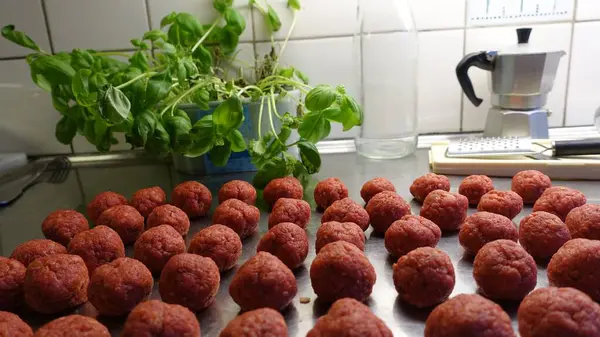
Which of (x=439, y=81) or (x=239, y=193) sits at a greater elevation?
(x=439, y=81)

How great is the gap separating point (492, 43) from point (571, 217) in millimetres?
719

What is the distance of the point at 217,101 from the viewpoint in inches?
42.4

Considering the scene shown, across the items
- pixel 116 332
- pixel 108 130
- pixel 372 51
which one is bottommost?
pixel 116 332

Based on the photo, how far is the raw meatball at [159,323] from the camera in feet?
1.70

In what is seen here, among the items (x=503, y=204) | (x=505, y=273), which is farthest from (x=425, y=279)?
(x=503, y=204)

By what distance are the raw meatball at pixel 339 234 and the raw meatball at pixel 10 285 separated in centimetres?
41

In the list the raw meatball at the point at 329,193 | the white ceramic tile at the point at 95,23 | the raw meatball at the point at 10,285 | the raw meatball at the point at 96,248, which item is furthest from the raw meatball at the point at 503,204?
the white ceramic tile at the point at 95,23

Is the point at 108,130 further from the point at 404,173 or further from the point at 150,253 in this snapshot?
the point at 404,173

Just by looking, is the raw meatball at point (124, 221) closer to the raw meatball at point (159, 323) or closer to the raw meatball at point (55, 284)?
the raw meatball at point (55, 284)

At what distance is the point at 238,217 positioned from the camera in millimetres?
807

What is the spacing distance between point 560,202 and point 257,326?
1.86 ft

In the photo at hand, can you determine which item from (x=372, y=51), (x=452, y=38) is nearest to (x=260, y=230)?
(x=372, y=51)

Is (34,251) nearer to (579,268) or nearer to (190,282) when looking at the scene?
(190,282)

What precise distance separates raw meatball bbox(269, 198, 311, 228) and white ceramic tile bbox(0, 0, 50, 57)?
905 millimetres
